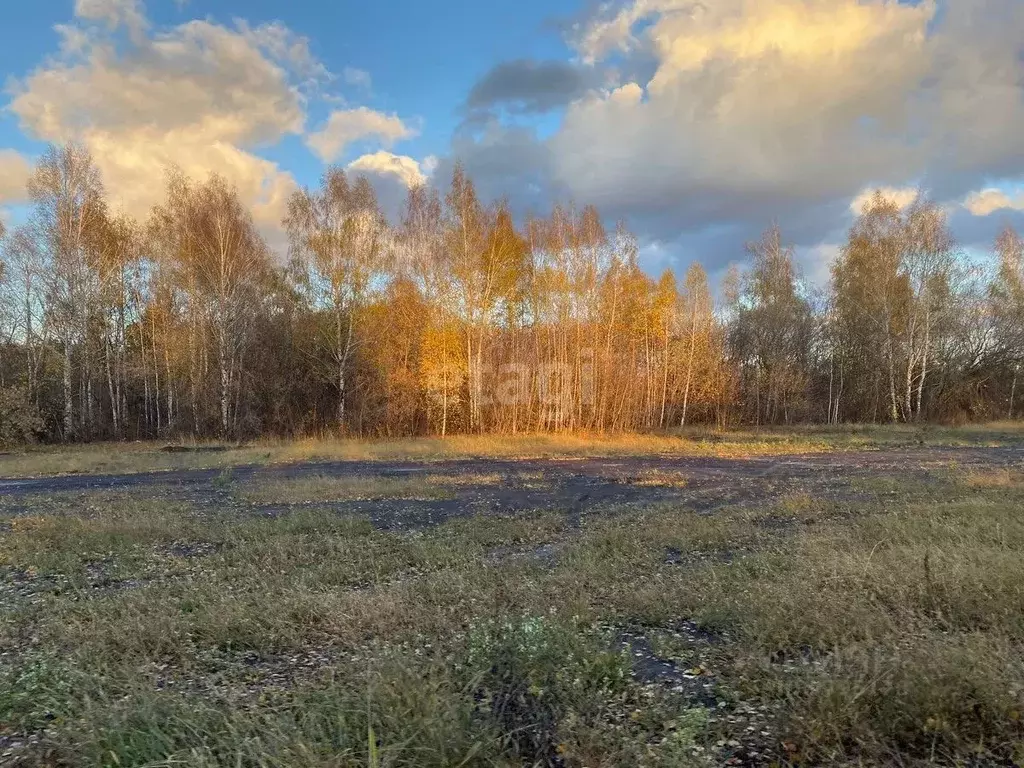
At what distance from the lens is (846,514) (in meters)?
11.5

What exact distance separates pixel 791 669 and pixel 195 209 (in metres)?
35.9

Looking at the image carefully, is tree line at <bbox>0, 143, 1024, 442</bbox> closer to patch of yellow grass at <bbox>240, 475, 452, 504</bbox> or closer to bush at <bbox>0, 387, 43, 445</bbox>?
bush at <bbox>0, 387, 43, 445</bbox>

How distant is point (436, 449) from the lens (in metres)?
27.7

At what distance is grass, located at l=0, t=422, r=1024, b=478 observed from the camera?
23969 millimetres

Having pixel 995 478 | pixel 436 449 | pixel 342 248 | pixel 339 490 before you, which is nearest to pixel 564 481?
pixel 339 490

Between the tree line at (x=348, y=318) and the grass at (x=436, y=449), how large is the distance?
3.58 meters

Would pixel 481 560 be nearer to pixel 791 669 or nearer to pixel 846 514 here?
pixel 791 669

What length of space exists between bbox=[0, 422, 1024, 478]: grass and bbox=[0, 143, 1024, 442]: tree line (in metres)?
3.58

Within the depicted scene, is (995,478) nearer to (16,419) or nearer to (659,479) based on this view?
(659,479)

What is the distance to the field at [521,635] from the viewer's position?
3.40 m

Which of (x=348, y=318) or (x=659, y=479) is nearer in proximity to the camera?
(x=659, y=479)

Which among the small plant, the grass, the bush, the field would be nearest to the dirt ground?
the field

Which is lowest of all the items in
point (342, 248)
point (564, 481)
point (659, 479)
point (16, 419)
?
point (564, 481)

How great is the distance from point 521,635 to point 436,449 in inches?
915
